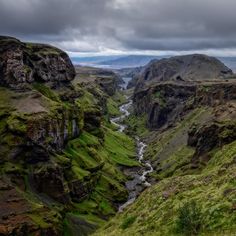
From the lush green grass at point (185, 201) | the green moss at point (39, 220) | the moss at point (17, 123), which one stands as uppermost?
the lush green grass at point (185, 201)

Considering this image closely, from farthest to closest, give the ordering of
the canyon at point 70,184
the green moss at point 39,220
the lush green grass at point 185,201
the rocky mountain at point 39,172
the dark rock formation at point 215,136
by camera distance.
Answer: the dark rock formation at point 215,136, the rocky mountain at point 39,172, the green moss at point 39,220, the canyon at point 70,184, the lush green grass at point 185,201

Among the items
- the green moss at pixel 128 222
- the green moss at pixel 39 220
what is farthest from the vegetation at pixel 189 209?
the green moss at pixel 39 220

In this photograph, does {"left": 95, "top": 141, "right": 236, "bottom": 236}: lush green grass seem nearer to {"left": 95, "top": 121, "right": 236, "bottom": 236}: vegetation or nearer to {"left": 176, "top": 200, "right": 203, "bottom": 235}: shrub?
{"left": 95, "top": 121, "right": 236, "bottom": 236}: vegetation

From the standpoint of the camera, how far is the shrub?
57.3 meters

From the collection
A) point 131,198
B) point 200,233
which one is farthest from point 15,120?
point 200,233

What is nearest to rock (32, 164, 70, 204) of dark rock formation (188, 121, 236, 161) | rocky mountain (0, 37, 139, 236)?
rocky mountain (0, 37, 139, 236)

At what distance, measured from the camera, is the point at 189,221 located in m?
57.5

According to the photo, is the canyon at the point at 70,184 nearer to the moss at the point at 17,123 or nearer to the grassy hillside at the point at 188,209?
the grassy hillside at the point at 188,209

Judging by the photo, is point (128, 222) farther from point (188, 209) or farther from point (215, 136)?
point (215, 136)

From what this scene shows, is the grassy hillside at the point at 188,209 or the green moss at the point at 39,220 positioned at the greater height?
the grassy hillside at the point at 188,209

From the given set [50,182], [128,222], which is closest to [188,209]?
[128,222]

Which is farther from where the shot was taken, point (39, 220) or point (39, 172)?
point (39, 172)

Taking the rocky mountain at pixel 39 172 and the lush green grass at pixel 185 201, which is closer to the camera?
the lush green grass at pixel 185 201

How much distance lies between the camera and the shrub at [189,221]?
57.3 metres
